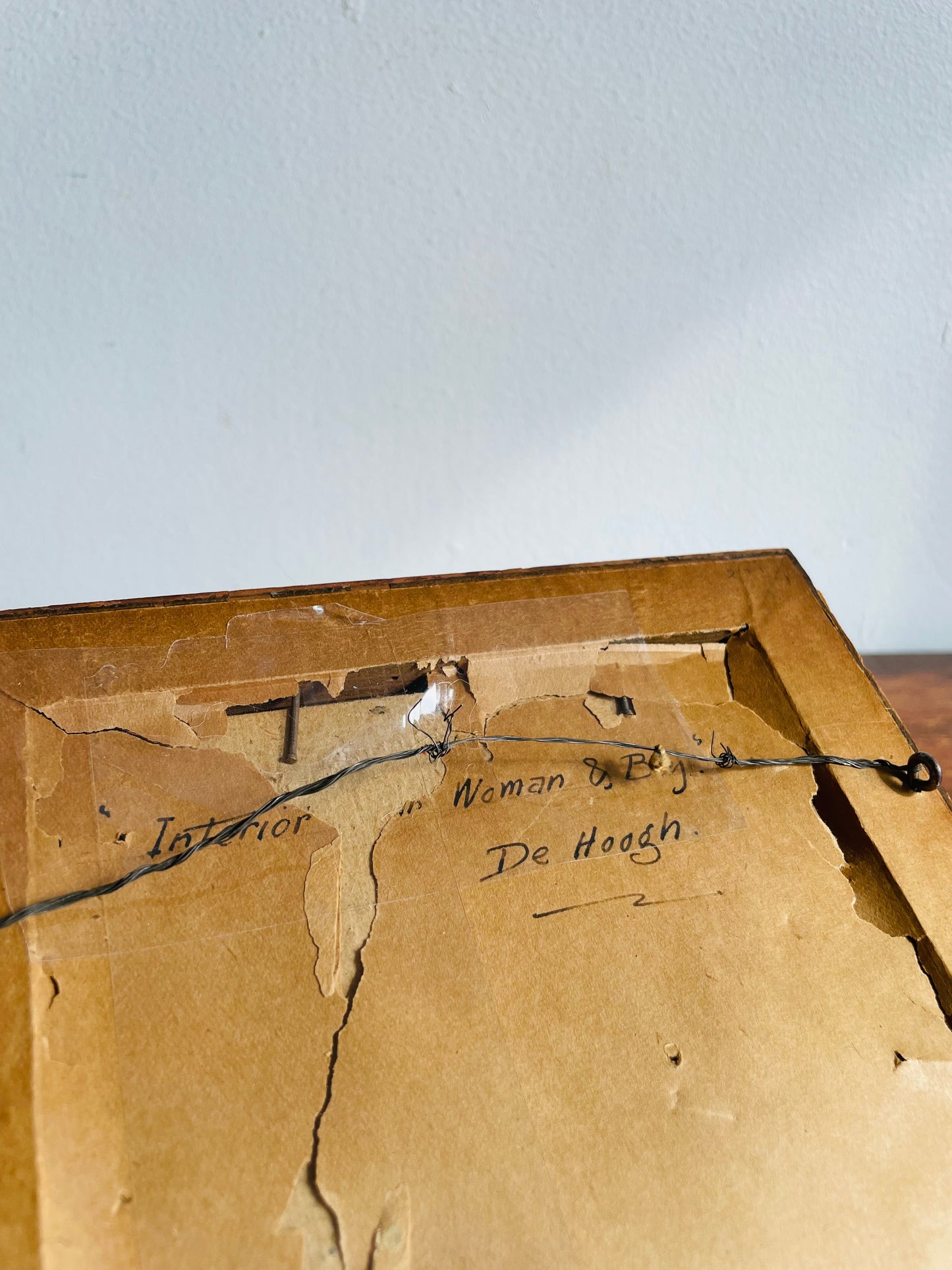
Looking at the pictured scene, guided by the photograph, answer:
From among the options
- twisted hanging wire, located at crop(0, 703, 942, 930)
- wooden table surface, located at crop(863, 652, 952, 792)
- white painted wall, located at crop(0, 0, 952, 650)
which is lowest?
twisted hanging wire, located at crop(0, 703, 942, 930)

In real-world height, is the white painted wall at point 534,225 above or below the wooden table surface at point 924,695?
above

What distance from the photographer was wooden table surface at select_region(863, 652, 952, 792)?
0.98 m

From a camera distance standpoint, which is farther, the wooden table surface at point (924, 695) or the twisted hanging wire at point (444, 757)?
the wooden table surface at point (924, 695)

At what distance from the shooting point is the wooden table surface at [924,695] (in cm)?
98

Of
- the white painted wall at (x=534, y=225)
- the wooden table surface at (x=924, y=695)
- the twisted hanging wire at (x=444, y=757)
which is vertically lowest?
the twisted hanging wire at (x=444, y=757)

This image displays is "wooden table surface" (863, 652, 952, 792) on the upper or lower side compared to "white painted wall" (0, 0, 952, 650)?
lower

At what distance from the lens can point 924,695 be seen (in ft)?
3.61

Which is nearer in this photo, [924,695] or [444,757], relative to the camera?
[444,757]

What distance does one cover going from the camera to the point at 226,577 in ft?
3.86

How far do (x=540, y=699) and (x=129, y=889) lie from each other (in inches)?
11.5

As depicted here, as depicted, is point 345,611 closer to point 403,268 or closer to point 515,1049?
point 515,1049

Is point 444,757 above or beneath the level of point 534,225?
beneath

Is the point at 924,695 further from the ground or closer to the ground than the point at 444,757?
further from the ground

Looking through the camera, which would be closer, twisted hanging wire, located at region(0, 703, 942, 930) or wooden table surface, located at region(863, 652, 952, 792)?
twisted hanging wire, located at region(0, 703, 942, 930)
